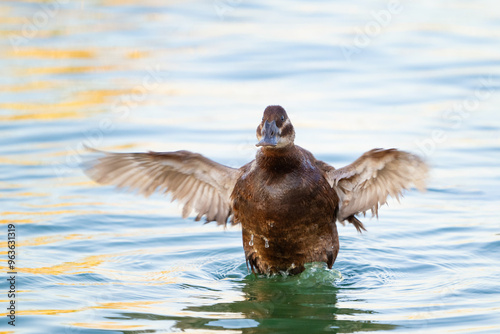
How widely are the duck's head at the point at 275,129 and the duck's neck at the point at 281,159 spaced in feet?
0.31

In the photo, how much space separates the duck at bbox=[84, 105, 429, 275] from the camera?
7914 millimetres

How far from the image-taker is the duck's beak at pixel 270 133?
25.2 ft

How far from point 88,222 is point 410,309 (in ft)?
14.3

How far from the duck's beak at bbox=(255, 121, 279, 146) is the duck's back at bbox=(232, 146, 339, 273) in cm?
25

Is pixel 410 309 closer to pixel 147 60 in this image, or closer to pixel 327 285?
pixel 327 285

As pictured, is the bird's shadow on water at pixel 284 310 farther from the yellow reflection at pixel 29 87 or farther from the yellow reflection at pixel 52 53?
the yellow reflection at pixel 52 53

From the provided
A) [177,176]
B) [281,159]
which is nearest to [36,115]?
[177,176]

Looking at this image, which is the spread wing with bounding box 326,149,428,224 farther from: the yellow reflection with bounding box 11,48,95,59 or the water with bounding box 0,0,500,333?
the yellow reflection with bounding box 11,48,95,59

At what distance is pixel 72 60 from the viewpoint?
55.7 ft

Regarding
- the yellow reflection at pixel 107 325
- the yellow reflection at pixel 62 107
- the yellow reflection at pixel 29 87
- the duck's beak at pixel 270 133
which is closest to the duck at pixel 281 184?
the duck's beak at pixel 270 133

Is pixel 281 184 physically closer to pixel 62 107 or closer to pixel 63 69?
pixel 62 107

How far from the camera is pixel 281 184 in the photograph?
7.93 m

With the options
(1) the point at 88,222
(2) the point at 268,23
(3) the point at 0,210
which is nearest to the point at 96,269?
(1) the point at 88,222

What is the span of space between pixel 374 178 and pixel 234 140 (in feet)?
15.7
